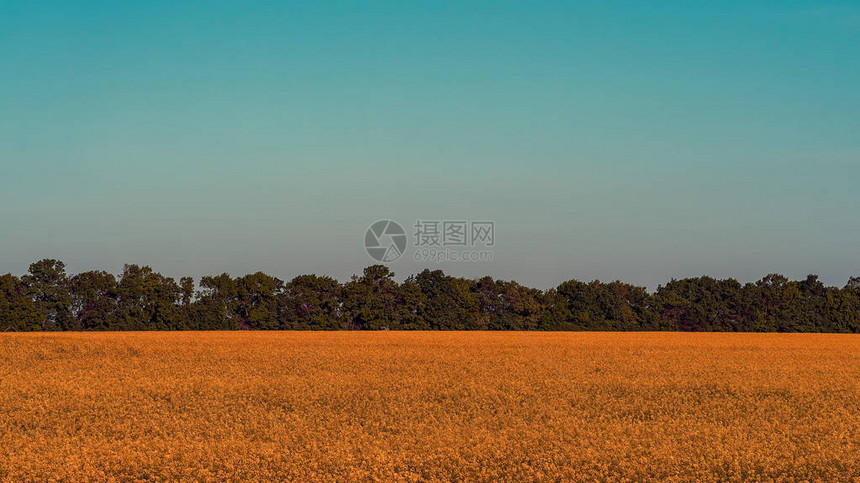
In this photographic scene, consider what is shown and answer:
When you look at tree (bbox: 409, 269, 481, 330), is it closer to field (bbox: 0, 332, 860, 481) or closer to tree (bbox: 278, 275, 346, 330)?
tree (bbox: 278, 275, 346, 330)

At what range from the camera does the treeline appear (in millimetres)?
52000

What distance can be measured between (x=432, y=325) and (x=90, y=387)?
42215mm

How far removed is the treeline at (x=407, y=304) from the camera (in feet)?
171

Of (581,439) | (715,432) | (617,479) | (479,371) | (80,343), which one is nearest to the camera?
(617,479)

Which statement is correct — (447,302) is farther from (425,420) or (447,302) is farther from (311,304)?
(425,420)

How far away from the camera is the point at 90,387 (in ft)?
55.0

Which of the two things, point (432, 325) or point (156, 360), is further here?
point (432, 325)

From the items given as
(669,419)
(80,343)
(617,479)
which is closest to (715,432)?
(669,419)

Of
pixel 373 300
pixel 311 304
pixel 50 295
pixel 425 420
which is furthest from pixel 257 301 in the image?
pixel 425 420

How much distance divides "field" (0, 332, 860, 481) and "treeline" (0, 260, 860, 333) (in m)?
29.5

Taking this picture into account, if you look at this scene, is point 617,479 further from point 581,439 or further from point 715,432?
point 715,432

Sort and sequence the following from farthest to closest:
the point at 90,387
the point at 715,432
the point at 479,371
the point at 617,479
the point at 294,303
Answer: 1. the point at 294,303
2. the point at 479,371
3. the point at 90,387
4. the point at 715,432
5. the point at 617,479

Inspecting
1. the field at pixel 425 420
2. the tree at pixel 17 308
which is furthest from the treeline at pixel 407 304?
the field at pixel 425 420

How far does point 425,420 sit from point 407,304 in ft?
154
